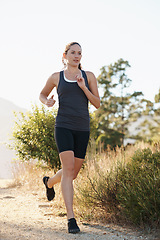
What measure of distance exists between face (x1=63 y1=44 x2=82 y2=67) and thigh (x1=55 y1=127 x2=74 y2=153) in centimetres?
88

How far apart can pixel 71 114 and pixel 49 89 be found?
0.62 meters

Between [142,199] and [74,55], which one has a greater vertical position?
[74,55]

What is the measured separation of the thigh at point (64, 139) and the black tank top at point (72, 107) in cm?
6

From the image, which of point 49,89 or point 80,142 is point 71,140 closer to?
point 80,142

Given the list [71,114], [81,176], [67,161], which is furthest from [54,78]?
[81,176]

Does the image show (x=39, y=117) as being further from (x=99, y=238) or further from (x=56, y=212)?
(x=99, y=238)

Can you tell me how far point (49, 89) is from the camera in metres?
4.04

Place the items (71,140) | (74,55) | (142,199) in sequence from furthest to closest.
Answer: (74,55) → (71,140) → (142,199)

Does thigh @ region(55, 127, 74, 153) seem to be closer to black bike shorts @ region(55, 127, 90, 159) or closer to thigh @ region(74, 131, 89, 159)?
black bike shorts @ region(55, 127, 90, 159)

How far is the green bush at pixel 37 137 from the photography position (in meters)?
7.28

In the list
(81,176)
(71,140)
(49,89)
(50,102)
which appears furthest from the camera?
(81,176)

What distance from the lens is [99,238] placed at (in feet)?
10.7

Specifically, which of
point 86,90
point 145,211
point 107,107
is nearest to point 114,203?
point 145,211

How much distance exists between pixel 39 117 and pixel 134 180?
4.16m
